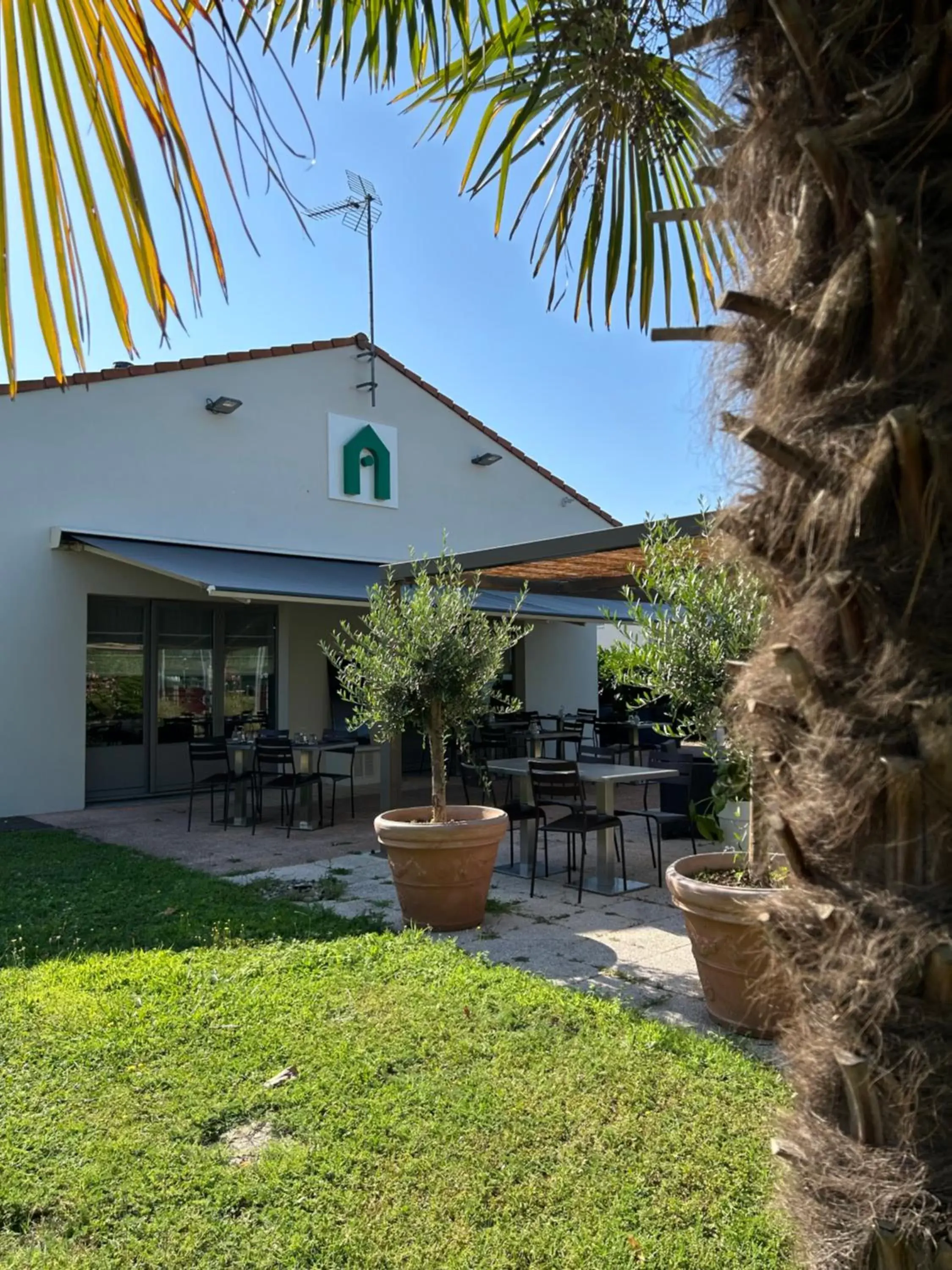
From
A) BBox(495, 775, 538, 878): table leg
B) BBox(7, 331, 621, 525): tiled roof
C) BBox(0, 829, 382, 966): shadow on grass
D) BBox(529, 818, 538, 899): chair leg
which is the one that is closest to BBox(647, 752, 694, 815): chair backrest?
BBox(495, 775, 538, 878): table leg

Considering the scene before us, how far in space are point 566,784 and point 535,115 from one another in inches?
184

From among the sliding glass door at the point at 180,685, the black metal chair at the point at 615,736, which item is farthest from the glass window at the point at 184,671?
the black metal chair at the point at 615,736

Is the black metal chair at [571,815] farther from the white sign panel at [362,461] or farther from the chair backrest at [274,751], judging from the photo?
the white sign panel at [362,461]

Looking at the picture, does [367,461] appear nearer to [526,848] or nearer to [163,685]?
[163,685]

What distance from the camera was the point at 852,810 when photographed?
1456 millimetres

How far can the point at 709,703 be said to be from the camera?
480 cm

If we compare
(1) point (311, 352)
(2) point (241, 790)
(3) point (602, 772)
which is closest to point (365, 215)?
(1) point (311, 352)

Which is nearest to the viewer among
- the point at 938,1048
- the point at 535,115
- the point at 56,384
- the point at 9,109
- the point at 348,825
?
the point at 938,1048

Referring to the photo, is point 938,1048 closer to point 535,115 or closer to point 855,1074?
point 855,1074

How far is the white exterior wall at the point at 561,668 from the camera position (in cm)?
1780

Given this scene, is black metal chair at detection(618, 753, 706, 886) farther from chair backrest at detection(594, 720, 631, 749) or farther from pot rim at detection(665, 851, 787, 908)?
pot rim at detection(665, 851, 787, 908)

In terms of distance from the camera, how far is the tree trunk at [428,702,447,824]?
6.45m

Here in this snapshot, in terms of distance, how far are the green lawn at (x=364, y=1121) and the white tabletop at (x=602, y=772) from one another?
89.9 inches

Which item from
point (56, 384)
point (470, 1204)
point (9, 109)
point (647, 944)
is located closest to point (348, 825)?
point (647, 944)
